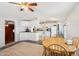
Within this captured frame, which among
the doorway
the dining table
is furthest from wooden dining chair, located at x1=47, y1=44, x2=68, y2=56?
the doorway

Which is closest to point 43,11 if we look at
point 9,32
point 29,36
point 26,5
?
point 26,5

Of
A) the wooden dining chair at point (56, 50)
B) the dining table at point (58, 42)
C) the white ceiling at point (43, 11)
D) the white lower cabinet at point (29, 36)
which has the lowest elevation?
the wooden dining chair at point (56, 50)

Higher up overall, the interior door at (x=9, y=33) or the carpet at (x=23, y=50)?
the interior door at (x=9, y=33)

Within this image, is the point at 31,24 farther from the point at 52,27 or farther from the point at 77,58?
the point at 77,58

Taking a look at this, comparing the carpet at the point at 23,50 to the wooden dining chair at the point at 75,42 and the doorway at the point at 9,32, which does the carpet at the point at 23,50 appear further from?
the wooden dining chair at the point at 75,42

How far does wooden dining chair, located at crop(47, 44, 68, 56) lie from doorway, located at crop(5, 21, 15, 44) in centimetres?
52

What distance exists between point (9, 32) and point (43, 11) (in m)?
0.53

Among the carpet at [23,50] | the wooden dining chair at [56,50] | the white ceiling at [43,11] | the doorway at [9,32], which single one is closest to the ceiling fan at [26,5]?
the white ceiling at [43,11]

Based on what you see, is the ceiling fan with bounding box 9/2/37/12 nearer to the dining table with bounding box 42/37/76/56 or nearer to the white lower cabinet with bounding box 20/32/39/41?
the white lower cabinet with bounding box 20/32/39/41

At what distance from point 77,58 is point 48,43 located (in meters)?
0.43

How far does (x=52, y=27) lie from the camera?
2.28 metres

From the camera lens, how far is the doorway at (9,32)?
88.5 inches

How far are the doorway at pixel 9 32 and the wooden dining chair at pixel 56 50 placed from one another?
518mm

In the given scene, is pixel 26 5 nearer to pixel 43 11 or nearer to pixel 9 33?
pixel 43 11
